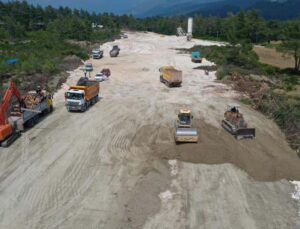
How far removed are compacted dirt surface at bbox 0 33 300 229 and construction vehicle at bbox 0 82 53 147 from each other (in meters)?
0.94

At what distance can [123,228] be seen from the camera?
20766 mm

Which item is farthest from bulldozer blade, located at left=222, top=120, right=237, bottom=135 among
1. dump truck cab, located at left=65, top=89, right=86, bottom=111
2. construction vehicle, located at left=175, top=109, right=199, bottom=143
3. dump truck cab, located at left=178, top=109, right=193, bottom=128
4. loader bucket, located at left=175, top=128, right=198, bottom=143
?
dump truck cab, located at left=65, top=89, right=86, bottom=111

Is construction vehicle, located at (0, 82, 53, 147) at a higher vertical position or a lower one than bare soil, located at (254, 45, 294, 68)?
higher

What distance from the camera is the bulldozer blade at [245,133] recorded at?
33.1 meters

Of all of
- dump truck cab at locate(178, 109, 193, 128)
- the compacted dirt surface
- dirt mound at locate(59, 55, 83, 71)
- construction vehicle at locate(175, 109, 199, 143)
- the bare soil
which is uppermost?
dump truck cab at locate(178, 109, 193, 128)

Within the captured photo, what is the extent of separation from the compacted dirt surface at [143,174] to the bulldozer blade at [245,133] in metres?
0.62

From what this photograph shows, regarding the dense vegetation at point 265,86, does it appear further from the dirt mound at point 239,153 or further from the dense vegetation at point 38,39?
the dense vegetation at point 38,39

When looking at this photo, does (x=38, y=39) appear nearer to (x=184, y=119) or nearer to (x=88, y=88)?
(x=88, y=88)

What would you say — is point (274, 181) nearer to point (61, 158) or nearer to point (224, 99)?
point (61, 158)

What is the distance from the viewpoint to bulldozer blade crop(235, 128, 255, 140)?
33062 mm

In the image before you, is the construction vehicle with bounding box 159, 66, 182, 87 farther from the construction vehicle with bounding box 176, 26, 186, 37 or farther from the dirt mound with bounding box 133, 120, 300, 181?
the construction vehicle with bounding box 176, 26, 186, 37

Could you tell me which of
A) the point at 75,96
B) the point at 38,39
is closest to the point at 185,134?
the point at 75,96

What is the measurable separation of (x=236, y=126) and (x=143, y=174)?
11.1 m

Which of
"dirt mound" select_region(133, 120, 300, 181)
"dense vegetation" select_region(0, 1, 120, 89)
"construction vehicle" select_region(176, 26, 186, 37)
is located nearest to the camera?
"dirt mound" select_region(133, 120, 300, 181)
